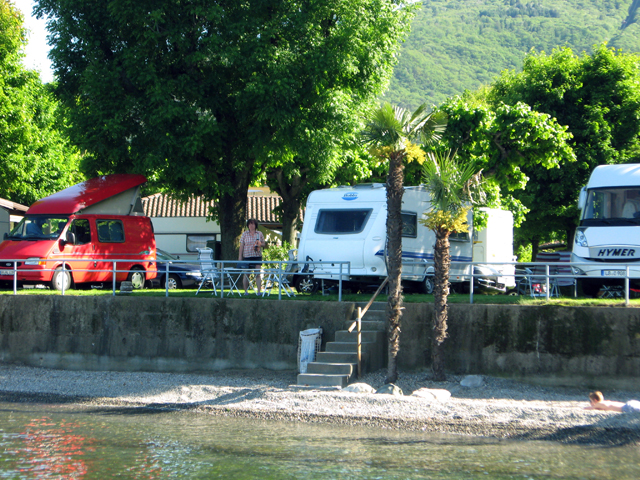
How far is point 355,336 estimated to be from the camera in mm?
12812

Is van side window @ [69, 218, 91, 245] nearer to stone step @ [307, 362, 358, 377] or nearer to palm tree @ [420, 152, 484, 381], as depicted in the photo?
stone step @ [307, 362, 358, 377]

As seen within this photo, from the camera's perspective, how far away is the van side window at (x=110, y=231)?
18234 mm

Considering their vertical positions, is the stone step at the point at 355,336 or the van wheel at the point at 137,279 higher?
the van wheel at the point at 137,279

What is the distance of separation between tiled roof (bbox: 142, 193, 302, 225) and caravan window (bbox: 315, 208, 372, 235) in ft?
52.7

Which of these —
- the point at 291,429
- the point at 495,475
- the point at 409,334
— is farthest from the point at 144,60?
the point at 495,475

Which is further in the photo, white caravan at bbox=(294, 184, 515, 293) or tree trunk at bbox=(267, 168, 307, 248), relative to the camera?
tree trunk at bbox=(267, 168, 307, 248)

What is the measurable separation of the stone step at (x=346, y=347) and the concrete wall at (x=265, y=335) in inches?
28.6

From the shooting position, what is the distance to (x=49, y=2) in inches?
691

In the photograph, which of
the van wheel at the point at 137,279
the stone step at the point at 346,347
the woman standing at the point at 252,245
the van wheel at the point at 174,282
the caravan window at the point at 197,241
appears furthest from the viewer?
the caravan window at the point at 197,241

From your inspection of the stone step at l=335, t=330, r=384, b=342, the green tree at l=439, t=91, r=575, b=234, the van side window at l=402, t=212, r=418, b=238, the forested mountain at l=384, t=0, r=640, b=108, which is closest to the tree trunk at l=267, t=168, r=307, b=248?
the green tree at l=439, t=91, r=575, b=234

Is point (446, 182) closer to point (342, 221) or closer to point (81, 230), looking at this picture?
point (342, 221)

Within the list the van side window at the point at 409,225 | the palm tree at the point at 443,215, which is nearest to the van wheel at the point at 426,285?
the van side window at the point at 409,225

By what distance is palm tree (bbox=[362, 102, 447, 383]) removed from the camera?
38.5ft

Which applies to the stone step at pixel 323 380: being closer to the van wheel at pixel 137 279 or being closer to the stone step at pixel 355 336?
the stone step at pixel 355 336
